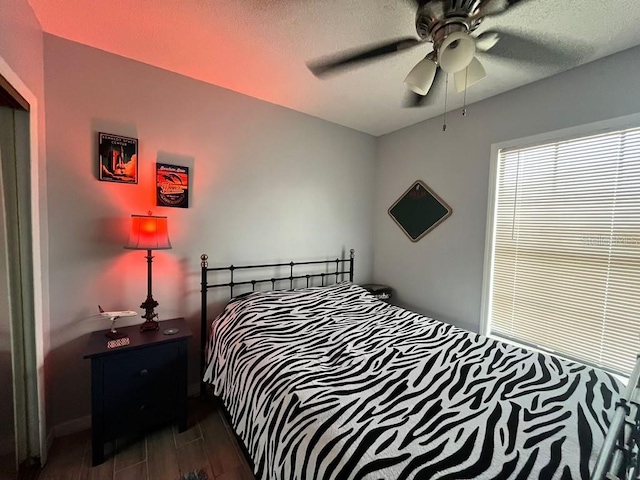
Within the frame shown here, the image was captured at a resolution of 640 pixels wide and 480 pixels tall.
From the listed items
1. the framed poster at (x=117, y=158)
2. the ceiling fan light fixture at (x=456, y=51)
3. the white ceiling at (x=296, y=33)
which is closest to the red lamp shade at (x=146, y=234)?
the framed poster at (x=117, y=158)

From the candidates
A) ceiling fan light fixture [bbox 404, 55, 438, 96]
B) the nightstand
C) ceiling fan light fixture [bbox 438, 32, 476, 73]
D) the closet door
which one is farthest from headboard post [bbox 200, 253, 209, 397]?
ceiling fan light fixture [bbox 438, 32, 476, 73]

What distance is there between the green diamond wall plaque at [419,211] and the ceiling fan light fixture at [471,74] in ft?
4.71

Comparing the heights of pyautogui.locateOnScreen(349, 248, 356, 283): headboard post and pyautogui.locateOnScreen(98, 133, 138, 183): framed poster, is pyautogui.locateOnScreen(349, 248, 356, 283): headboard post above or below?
below

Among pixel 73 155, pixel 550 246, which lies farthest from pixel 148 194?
pixel 550 246

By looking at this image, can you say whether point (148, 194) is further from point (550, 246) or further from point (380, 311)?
point (550, 246)

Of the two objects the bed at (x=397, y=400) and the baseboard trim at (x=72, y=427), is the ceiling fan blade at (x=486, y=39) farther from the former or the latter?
the baseboard trim at (x=72, y=427)

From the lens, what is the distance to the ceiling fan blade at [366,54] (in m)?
1.34

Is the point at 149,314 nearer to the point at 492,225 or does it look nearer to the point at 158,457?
the point at 158,457

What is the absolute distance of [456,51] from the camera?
1176mm

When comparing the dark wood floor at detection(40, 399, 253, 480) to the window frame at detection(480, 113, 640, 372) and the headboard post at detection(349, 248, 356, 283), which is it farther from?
the window frame at detection(480, 113, 640, 372)

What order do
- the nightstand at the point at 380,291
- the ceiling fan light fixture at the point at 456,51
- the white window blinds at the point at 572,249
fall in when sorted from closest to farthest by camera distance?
the ceiling fan light fixture at the point at 456,51, the white window blinds at the point at 572,249, the nightstand at the point at 380,291

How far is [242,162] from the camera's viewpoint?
241cm

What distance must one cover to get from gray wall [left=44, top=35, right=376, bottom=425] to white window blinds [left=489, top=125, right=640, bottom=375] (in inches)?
67.8

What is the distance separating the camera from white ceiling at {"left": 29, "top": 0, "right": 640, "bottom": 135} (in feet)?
4.61
